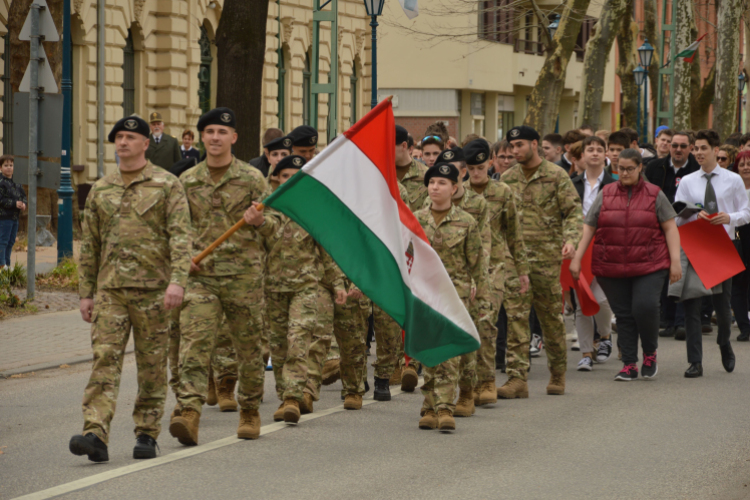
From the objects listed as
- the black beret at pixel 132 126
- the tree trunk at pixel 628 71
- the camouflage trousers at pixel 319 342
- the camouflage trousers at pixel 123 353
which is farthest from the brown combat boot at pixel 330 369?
the tree trunk at pixel 628 71

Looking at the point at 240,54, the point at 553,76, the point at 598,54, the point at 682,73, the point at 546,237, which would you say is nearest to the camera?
the point at 546,237

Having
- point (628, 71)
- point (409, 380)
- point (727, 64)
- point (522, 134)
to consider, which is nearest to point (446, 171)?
point (522, 134)

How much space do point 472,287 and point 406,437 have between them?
1.14m

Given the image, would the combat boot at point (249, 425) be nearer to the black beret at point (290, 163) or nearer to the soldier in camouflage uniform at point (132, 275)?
the soldier in camouflage uniform at point (132, 275)

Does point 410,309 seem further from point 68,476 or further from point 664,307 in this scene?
point 664,307

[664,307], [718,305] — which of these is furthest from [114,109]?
[718,305]

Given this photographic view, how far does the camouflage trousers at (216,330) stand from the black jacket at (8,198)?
31.9ft

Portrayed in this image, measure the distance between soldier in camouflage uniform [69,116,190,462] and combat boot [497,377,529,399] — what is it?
3457mm

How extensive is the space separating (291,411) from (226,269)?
1170 mm

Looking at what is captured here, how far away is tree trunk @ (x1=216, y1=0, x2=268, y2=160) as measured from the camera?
15758 mm

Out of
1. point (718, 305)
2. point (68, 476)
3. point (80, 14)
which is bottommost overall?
point (68, 476)

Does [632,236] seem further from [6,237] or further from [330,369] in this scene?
[6,237]

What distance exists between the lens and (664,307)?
1455cm

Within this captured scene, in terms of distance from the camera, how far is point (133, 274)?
7.08 meters
